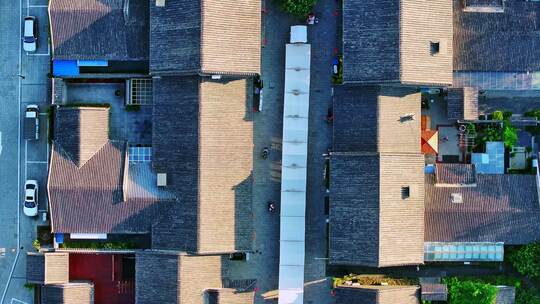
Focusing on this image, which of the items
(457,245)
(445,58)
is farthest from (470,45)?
(457,245)

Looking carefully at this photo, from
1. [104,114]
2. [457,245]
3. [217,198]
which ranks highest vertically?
[104,114]

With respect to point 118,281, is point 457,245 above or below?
above

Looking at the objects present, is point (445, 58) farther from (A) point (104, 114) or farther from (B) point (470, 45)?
(A) point (104, 114)

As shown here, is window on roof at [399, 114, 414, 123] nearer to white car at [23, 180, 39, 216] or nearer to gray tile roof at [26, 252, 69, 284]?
gray tile roof at [26, 252, 69, 284]

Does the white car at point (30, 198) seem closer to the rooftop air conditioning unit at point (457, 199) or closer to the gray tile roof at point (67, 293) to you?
the gray tile roof at point (67, 293)

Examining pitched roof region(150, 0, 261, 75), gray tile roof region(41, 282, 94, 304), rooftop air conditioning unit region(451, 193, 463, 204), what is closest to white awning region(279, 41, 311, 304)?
pitched roof region(150, 0, 261, 75)

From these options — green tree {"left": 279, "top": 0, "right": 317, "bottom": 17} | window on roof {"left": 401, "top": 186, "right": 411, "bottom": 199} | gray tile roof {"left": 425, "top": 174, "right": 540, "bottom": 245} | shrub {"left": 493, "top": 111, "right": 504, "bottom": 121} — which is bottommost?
gray tile roof {"left": 425, "top": 174, "right": 540, "bottom": 245}

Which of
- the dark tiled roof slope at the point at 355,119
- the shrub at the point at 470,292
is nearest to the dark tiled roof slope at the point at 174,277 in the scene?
the dark tiled roof slope at the point at 355,119
